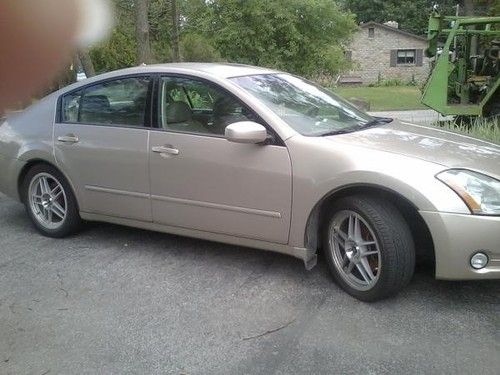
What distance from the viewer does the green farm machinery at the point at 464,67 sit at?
10.2 metres

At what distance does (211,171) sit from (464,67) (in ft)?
28.5

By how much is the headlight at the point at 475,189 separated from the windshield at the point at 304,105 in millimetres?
910

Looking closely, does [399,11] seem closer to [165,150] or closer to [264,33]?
[264,33]

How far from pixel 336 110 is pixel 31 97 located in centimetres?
371

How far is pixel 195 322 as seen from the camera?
3.24m

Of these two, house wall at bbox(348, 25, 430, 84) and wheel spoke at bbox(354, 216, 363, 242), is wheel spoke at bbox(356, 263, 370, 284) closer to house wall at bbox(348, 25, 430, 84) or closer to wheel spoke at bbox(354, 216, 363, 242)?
wheel spoke at bbox(354, 216, 363, 242)

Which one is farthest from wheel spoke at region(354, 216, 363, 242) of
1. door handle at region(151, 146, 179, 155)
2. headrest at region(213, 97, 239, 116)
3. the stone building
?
the stone building

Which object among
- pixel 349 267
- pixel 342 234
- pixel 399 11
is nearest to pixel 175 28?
pixel 342 234

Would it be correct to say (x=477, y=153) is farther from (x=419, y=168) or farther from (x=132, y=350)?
(x=132, y=350)

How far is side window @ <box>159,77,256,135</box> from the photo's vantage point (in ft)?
13.0

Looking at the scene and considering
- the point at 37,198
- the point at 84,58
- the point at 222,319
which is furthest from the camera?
the point at 37,198

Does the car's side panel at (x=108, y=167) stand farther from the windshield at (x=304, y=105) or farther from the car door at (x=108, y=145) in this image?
the windshield at (x=304, y=105)

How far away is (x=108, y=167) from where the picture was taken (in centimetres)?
433

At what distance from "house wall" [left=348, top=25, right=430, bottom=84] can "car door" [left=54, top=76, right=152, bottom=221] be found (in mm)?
40012
